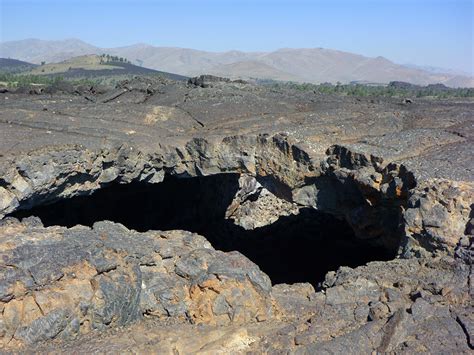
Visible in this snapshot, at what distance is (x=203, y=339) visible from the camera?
8.12 meters

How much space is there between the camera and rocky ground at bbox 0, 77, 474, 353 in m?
7.84

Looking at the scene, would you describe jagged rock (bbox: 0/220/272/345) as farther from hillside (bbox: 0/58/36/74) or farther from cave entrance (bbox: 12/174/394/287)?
hillside (bbox: 0/58/36/74)

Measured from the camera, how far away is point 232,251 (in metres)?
10.9

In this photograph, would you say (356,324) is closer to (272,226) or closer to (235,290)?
(235,290)

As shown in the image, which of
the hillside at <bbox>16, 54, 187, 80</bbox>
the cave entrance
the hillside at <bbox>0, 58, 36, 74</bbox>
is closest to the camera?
the cave entrance

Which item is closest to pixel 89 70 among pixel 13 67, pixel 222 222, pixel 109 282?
pixel 13 67

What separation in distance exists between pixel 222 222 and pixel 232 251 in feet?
24.2

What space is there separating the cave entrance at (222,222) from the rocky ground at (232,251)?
238 mm

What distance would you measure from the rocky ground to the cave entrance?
→ 9.4 inches

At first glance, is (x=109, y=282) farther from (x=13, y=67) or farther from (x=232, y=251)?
(x=13, y=67)

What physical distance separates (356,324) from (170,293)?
3166 millimetres

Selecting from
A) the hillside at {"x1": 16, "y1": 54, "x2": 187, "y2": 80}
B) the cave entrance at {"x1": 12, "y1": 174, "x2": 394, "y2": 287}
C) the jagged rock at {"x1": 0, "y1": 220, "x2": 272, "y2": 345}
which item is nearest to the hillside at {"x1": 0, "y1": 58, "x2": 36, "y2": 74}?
the hillside at {"x1": 16, "y1": 54, "x2": 187, "y2": 80}

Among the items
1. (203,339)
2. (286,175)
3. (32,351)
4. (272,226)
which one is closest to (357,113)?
(286,175)

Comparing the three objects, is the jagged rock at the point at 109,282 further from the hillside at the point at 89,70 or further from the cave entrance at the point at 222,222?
the hillside at the point at 89,70
